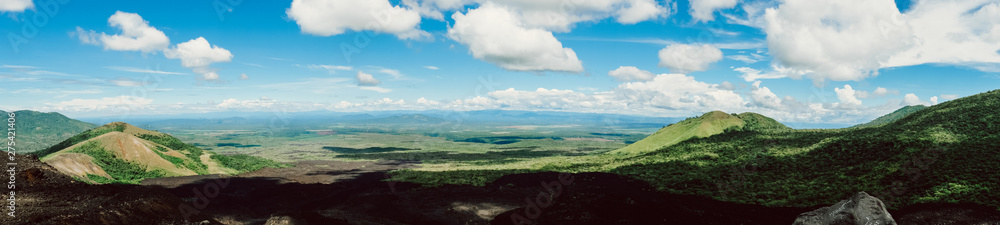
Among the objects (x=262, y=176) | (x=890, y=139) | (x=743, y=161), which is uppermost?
(x=890, y=139)

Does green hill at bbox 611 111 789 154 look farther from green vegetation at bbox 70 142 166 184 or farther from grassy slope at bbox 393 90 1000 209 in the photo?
green vegetation at bbox 70 142 166 184

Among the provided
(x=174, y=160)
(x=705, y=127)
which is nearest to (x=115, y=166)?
(x=174, y=160)

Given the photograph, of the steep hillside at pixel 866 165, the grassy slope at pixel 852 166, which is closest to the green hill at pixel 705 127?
the grassy slope at pixel 852 166

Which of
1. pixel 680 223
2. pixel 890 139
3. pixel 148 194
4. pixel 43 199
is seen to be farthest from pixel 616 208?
pixel 43 199

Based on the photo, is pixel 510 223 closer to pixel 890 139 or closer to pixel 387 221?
pixel 387 221

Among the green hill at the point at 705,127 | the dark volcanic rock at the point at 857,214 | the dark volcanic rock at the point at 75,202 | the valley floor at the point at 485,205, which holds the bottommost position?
the valley floor at the point at 485,205

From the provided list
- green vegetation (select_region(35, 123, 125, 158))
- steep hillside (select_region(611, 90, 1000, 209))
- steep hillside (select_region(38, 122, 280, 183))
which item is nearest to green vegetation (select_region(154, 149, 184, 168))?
steep hillside (select_region(38, 122, 280, 183))

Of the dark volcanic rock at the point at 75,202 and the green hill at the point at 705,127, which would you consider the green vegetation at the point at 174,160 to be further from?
the green hill at the point at 705,127
